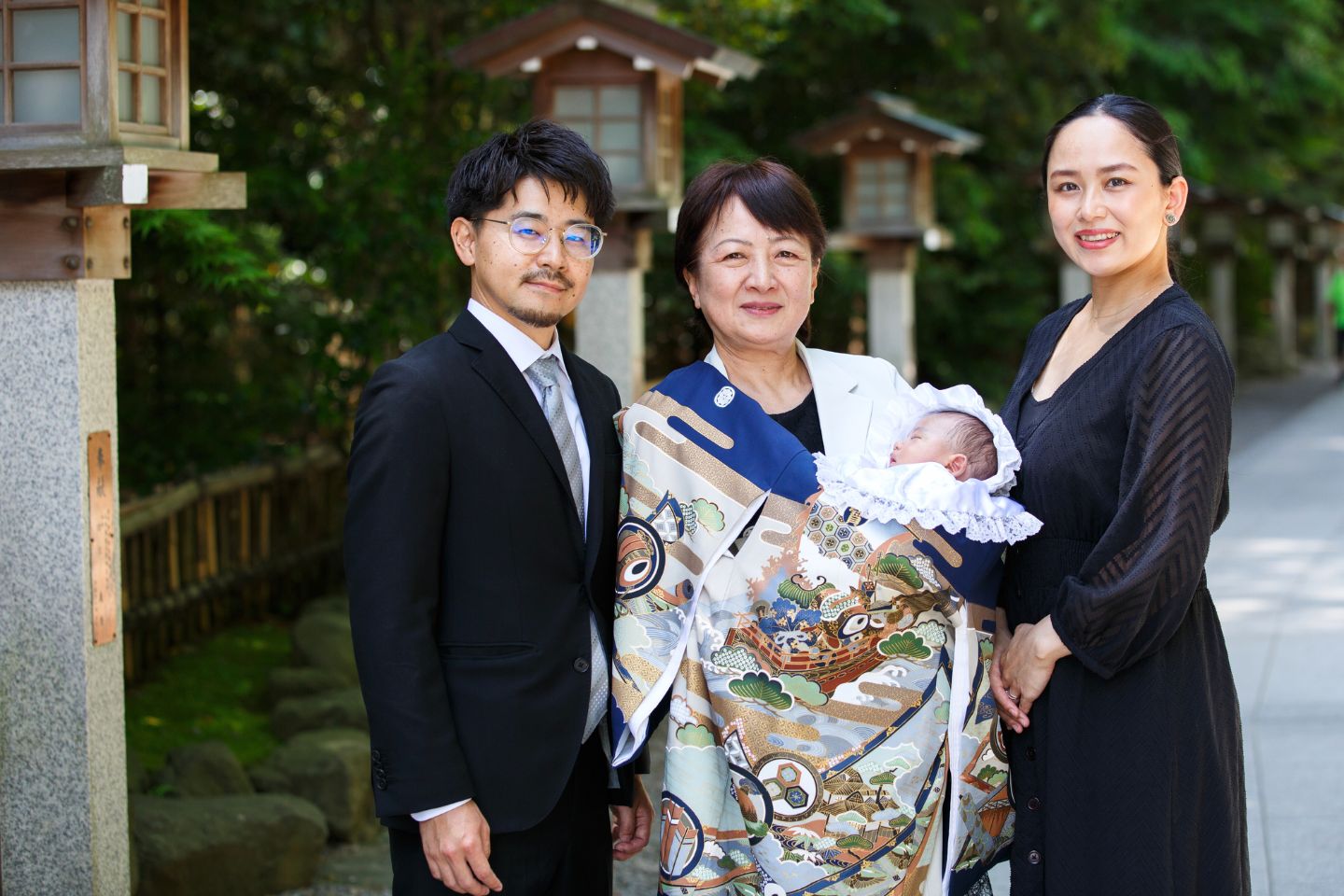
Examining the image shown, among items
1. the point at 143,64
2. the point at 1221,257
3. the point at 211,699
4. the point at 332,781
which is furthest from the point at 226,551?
the point at 1221,257

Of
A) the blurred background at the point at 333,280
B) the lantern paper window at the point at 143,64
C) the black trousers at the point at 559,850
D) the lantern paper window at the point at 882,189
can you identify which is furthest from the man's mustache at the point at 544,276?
the lantern paper window at the point at 882,189

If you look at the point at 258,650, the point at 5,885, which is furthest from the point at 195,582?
the point at 5,885

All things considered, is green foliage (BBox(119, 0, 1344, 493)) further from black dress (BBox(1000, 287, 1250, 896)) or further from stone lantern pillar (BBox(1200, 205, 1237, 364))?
stone lantern pillar (BBox(1200, 205, 1237, 364))

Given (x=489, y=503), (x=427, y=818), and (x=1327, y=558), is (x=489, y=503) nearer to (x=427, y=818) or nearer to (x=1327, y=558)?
(x=427, y=818)

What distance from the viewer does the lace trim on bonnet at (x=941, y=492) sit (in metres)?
2.40

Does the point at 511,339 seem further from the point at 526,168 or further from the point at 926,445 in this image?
the point at 926,445

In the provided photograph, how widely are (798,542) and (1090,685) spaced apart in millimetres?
580

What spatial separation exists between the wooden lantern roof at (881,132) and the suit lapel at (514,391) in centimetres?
730

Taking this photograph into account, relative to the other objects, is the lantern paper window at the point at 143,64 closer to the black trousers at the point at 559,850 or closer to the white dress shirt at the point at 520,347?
the white dress shirt at the point at 520,347

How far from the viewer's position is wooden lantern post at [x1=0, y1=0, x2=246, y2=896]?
3.53 m

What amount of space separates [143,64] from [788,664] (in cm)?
246

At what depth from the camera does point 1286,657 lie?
6508 millimetres

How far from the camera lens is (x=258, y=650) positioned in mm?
7691

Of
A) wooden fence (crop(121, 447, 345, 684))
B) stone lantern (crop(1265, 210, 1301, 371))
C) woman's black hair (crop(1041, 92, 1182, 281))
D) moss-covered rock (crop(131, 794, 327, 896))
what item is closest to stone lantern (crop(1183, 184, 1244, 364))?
stone lantern (crop(1265, 210, 1301, 371))
